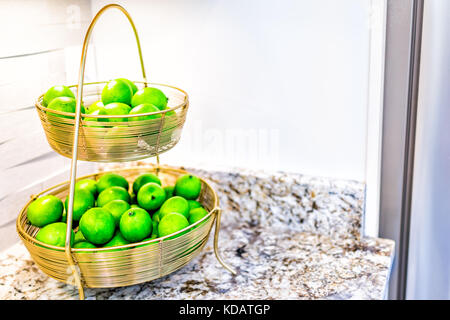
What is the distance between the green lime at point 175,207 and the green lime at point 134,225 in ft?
0.20

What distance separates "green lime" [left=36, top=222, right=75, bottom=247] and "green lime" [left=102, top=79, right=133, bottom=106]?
0.80 feet

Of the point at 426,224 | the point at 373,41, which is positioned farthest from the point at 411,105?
the point at 426,224

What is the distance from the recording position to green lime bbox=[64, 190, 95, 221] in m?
0.90

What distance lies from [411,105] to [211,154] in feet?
1.59

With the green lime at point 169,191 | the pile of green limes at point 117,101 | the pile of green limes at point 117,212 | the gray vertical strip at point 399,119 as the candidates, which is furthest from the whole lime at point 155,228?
the gray vertical strip at point 399,119

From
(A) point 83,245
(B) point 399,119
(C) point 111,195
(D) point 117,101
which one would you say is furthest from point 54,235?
(B) point 399,119

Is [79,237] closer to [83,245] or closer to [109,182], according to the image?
[83,245]

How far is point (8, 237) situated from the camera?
1026 mm

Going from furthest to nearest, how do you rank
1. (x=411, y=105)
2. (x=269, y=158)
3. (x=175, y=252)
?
(x=269, y=158) → (x=411, y=105) → (x=175, y=252)

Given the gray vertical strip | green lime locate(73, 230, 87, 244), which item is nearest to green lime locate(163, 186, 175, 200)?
green lime locate(73, 230, 87, 244)

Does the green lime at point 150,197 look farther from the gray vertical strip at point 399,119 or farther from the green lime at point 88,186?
the gray vertical strip at point 399,119

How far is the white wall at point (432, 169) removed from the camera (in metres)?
0.87

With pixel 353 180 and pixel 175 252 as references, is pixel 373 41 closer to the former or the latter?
pixel 353 180
